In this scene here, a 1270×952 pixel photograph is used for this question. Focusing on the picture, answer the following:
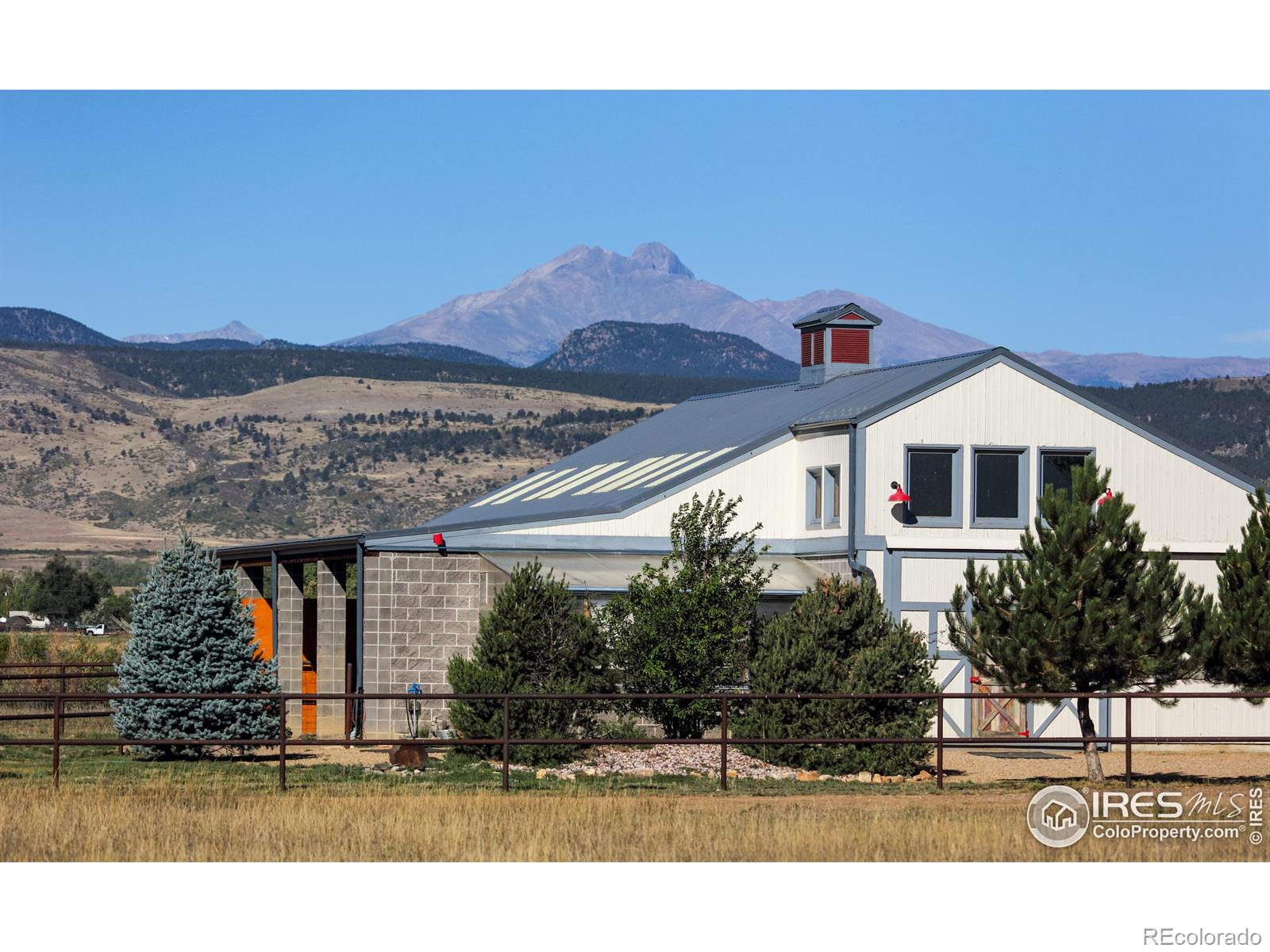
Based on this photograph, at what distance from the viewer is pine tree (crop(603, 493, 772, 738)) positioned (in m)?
26.9

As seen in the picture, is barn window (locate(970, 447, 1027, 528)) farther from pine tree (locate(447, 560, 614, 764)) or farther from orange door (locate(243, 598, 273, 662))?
orange door (locate(243, 598, 273, 662))

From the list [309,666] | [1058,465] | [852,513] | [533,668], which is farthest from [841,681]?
[309,666]

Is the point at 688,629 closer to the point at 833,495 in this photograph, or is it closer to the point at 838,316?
the point at 833,495

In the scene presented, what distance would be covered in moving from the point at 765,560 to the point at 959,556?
144 inches

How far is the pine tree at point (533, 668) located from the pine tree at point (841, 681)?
95.3 inches

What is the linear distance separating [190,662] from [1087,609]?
13.2 meters

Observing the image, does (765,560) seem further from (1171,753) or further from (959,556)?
(1171,753)

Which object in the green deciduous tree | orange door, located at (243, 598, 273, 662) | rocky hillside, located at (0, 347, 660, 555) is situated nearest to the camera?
orange door, located at (243, 598, 273, 662)

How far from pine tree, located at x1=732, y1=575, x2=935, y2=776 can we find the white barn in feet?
15.3

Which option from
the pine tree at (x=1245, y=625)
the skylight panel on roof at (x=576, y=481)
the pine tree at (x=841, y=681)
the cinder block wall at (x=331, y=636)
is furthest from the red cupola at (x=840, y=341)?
the pine tree at (x=1245, y=625)

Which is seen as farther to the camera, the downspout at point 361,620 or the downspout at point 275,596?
the downspout at point 275,596

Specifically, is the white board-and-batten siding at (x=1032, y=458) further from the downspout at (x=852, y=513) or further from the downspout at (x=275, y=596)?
the downspout at (x=275, y=596)

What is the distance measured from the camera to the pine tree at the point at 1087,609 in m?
22.9

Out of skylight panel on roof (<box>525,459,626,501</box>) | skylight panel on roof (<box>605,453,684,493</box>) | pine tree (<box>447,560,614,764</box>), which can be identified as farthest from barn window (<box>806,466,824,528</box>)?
pine tree (<box>447,560,614,764</box>)
